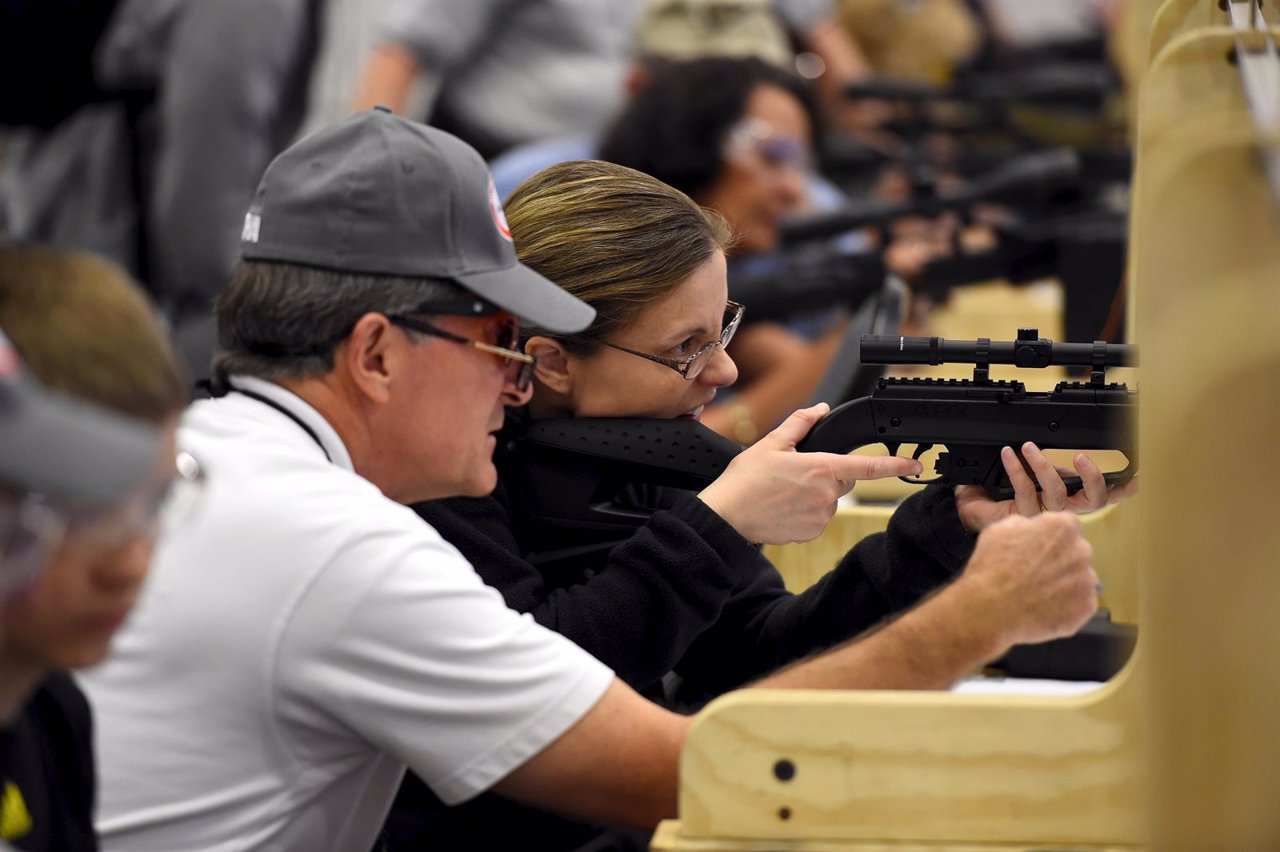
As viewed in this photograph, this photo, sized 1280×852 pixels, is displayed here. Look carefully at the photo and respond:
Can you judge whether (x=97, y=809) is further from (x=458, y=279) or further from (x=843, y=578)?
(x=843, y=578)

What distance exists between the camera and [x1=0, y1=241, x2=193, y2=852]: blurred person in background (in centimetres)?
105

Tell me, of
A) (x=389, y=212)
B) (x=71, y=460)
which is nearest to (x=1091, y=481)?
(x=389, y=212)

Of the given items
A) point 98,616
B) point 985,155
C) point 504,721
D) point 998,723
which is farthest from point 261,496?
point 985,155

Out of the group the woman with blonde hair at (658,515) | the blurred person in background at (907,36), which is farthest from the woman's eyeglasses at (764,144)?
the blurred person in background at (907,36)

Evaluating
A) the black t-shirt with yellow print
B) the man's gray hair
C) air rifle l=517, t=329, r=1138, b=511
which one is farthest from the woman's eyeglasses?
the black t-shirt with yellow print

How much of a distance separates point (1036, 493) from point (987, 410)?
0.13 metres

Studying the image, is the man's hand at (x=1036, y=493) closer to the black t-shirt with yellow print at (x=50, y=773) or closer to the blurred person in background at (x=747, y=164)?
the black t-shirt with yellow print at (x=50, y=773)

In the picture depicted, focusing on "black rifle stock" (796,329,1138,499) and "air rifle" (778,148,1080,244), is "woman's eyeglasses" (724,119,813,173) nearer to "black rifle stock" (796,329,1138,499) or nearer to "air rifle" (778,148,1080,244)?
"air rifle" (778,148,1080,244)

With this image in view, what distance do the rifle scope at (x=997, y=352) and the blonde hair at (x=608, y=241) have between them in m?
0.34

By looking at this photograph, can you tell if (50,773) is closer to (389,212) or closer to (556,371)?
(389,212)

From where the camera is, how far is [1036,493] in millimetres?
2156

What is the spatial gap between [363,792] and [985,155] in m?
5.18

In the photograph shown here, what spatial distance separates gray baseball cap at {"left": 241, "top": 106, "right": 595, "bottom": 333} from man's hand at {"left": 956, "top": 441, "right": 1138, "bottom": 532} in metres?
0.60

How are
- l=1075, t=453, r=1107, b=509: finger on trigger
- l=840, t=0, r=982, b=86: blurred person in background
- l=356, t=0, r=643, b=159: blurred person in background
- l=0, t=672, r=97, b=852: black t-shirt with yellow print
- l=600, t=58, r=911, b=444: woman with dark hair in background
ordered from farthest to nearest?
l=840, t=0, r=982, b=86: blurred person in background, l=356, t=0, r=643, b=159: blurred person in background, l=600, t=58, r=911, b=444: woman with dark hair in background, l=1075, t=453, r=1107, b=509: finger on trigger, l=0, t=672, r=97, b=852: black t-shirt with yellow print
